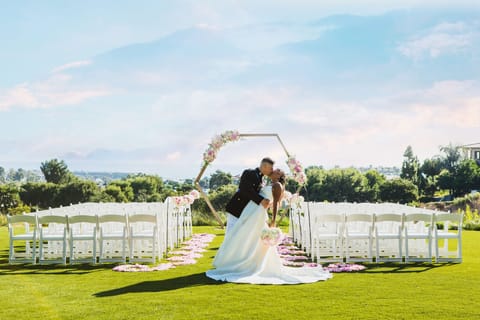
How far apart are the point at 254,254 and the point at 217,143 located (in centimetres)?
572

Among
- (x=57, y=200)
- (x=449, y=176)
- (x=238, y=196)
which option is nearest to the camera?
(x=238, y=196)

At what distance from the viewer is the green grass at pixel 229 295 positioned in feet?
22.8

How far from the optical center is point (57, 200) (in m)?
49.9

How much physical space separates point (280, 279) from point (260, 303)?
6.17 feet

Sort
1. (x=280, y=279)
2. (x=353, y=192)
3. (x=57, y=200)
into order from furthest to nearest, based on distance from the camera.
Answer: (x=353, y=192) → (x=57, y=200) → (x=280, y=279)

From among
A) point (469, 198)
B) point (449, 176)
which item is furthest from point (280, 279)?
point (449, 176)

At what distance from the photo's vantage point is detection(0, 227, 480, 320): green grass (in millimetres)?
6941

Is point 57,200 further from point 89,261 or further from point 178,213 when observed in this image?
point 89,261

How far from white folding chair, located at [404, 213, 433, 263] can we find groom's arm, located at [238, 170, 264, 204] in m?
3.31

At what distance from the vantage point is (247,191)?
403 inches

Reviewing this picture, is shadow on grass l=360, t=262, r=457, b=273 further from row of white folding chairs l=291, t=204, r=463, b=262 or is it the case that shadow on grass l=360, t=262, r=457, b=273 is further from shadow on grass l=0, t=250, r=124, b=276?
shadow on grass l=0, t=250, r=124, b=276

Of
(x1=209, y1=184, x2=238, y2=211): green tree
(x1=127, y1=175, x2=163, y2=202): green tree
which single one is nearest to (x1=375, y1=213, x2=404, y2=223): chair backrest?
(x1=209, y1=184, x2=238, y2=211): green tree

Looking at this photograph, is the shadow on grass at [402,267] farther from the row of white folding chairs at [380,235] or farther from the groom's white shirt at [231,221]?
the groom's white shirt at [231,221]

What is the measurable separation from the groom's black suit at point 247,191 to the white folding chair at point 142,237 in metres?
1.85
